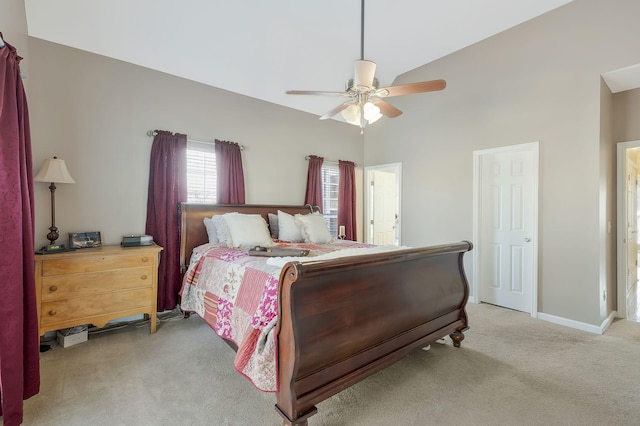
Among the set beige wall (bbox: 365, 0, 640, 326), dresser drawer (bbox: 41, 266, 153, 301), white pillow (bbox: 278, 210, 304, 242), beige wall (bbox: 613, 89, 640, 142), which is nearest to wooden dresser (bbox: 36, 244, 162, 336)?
dresser drawer (bbox: 41, 266, 153, 301)

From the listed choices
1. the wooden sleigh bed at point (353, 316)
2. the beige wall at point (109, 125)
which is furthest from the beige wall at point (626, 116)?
the beige wall at point (109, 125)

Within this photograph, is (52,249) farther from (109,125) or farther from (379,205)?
(379,205)

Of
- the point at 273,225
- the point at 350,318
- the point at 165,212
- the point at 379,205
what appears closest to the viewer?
the point at 350,318

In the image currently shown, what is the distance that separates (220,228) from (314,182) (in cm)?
193

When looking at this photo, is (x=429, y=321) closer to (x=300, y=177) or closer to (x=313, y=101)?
(x=300, y=177)

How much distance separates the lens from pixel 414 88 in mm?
2314

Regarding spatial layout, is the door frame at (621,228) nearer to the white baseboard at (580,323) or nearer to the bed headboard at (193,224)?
the white baseboard at (580,323)

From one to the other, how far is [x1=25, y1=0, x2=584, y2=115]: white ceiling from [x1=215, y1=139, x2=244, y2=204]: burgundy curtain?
2.76 ft

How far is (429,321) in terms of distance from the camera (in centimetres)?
238

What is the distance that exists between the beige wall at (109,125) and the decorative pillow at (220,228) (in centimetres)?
→ 80

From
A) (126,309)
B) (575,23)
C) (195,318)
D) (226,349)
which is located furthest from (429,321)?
(575,23)

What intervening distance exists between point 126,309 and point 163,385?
109 cm

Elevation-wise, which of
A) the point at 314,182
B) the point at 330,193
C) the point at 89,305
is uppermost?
the point at 314,182

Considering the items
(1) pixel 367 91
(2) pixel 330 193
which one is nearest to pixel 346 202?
(2) pixel 330 193
